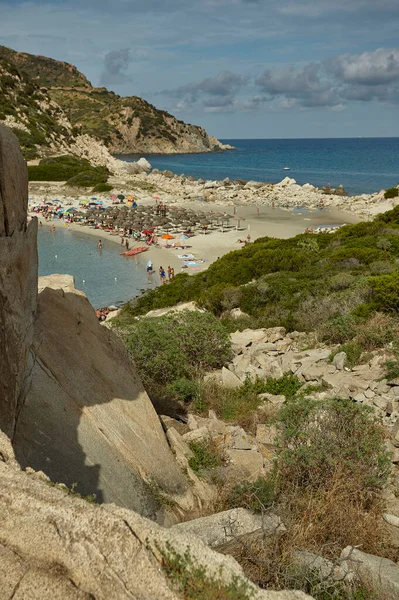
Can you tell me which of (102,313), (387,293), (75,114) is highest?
(75,114)

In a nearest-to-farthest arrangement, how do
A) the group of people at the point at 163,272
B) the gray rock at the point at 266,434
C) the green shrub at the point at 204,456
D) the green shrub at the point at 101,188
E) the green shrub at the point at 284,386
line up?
the green shrub at the point at 204,456, the gray rock at the point at 266,434, the green shrub at the point at 284,386, the group of people at the point at 163,272, the green shrub at the point at 101,188

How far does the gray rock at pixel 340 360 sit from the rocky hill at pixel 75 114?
74061 mm

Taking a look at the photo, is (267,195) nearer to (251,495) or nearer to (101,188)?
(101,188)

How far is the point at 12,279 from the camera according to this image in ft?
19.9

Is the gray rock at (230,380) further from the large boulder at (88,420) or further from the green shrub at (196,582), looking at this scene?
the green shrub at (196,582)

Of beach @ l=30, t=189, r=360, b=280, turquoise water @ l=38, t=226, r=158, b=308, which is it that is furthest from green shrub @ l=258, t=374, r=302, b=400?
beach @ l=30, t=189, r=360, b=280

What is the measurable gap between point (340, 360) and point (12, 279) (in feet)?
27.5

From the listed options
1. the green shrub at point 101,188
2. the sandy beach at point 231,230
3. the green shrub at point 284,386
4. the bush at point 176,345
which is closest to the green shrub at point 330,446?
the green shrub at point 284,386

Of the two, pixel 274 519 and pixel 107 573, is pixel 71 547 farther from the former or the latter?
pixel 274 519

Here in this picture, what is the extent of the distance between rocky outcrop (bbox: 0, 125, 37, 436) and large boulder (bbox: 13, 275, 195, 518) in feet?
1.06

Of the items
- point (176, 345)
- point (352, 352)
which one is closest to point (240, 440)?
point (176, 345)

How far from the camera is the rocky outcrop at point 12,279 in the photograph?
575cm

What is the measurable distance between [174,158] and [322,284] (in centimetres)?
12767

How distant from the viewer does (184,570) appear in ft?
11.5
